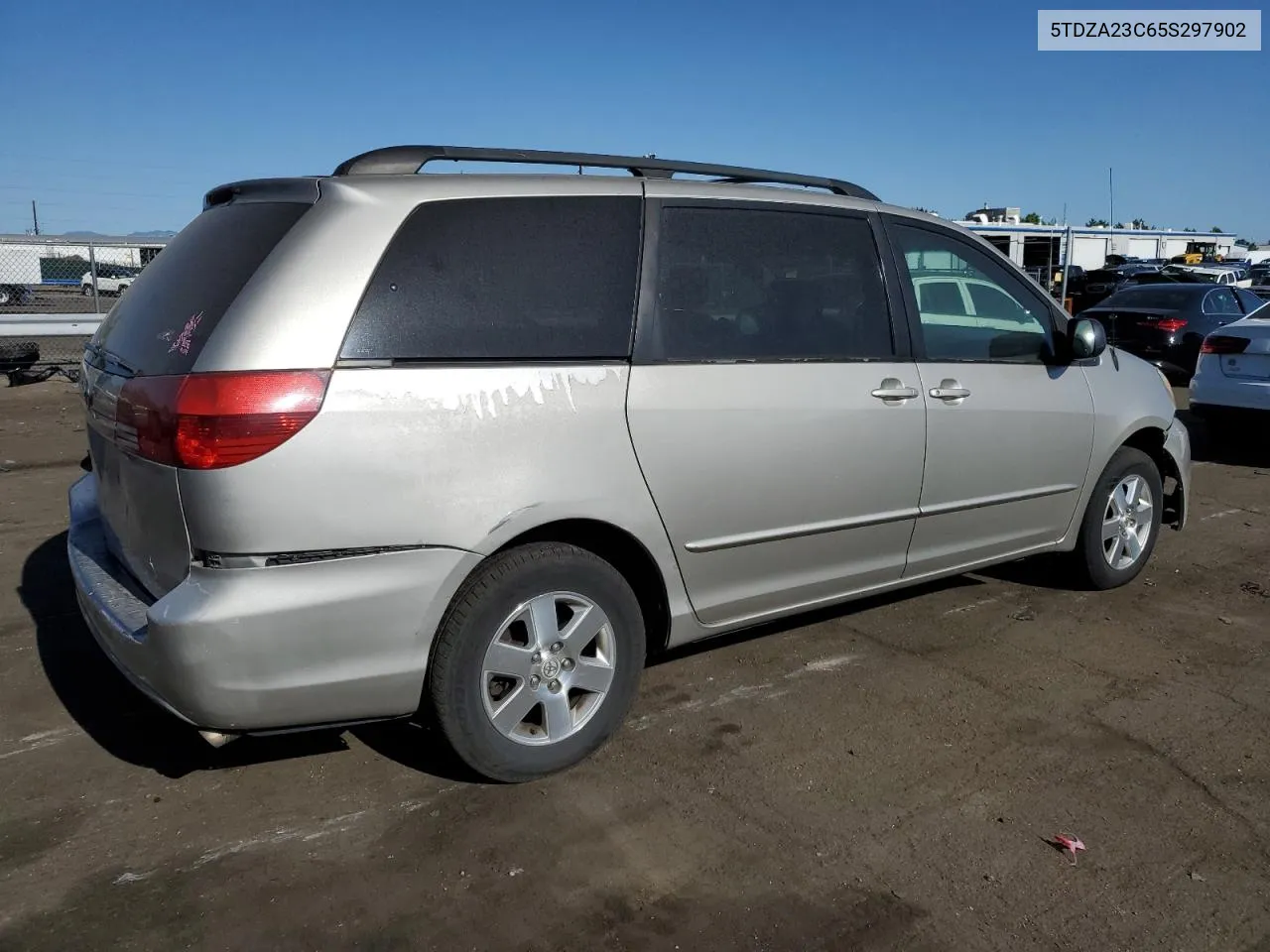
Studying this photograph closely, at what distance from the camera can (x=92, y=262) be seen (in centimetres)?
1304

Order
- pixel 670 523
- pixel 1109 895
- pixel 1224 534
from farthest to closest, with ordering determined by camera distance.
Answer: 1. pixel 1224 534
2. pixel 670 523
3. pixel 1109 895

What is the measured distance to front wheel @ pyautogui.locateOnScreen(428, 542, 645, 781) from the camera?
3.09m

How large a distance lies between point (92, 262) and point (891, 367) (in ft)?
39.3

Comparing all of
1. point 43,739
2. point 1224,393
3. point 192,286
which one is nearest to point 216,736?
point 43,739

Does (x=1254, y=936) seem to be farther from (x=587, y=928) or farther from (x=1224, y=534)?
(x=1224, y=534)

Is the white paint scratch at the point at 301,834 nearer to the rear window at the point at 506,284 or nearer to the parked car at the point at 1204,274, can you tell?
the rear window at the point at 506,284

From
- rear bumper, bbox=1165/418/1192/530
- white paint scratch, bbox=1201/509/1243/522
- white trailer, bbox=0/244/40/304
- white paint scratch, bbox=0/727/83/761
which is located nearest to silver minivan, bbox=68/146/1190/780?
white paint scratch, bbox=0/727/83/761

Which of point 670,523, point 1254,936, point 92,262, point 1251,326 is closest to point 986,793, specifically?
point 1254,936

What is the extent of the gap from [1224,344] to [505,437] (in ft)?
27.1

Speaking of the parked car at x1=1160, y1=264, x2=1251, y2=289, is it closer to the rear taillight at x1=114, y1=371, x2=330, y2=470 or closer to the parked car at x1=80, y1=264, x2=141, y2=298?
the parked car at x1=80, y1=264, x2=141, y2=298

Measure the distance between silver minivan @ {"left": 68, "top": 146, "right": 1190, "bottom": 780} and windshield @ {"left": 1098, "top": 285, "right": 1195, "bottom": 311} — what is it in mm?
11273

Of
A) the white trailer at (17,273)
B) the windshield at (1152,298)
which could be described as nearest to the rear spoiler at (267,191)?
the white trailer at (17,273)

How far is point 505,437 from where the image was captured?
308 centimetres

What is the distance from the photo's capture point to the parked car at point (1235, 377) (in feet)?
29.2
